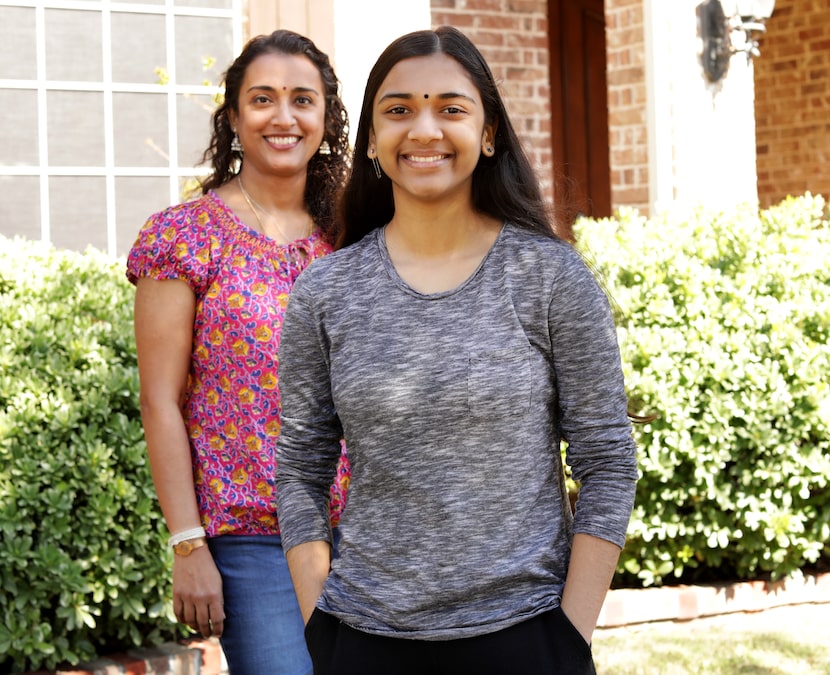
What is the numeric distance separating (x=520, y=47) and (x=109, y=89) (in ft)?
Answer: 10.0

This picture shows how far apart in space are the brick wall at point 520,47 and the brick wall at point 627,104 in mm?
624

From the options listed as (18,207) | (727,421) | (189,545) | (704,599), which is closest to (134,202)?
(18,207)

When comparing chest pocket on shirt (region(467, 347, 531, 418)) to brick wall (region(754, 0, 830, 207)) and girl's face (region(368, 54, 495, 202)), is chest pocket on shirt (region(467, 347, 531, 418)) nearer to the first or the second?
girl's face (region(368, 54, 495, 202))

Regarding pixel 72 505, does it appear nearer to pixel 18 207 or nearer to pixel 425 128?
pixel 425 128

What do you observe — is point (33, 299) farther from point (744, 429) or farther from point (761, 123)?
point (761, 123)

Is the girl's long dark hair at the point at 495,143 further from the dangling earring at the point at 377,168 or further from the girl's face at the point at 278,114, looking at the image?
the girl's face at the point at 278,114

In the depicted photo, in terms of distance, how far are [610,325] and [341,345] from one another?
0.44 meters

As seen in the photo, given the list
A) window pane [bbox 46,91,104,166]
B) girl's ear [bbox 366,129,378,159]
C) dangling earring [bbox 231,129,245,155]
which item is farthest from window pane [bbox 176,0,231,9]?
girl's ear [bbox 366,129,378,159]

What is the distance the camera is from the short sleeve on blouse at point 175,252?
2.71m

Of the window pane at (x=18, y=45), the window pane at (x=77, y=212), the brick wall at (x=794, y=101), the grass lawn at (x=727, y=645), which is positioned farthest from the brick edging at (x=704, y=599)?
the brick wall at (x=794, y=101)

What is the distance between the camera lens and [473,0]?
28.0 feet

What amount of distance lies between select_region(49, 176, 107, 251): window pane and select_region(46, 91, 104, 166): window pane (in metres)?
0.11

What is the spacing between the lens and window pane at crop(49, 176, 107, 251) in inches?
262

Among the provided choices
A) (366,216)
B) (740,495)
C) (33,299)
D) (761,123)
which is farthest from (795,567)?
(761,123)
